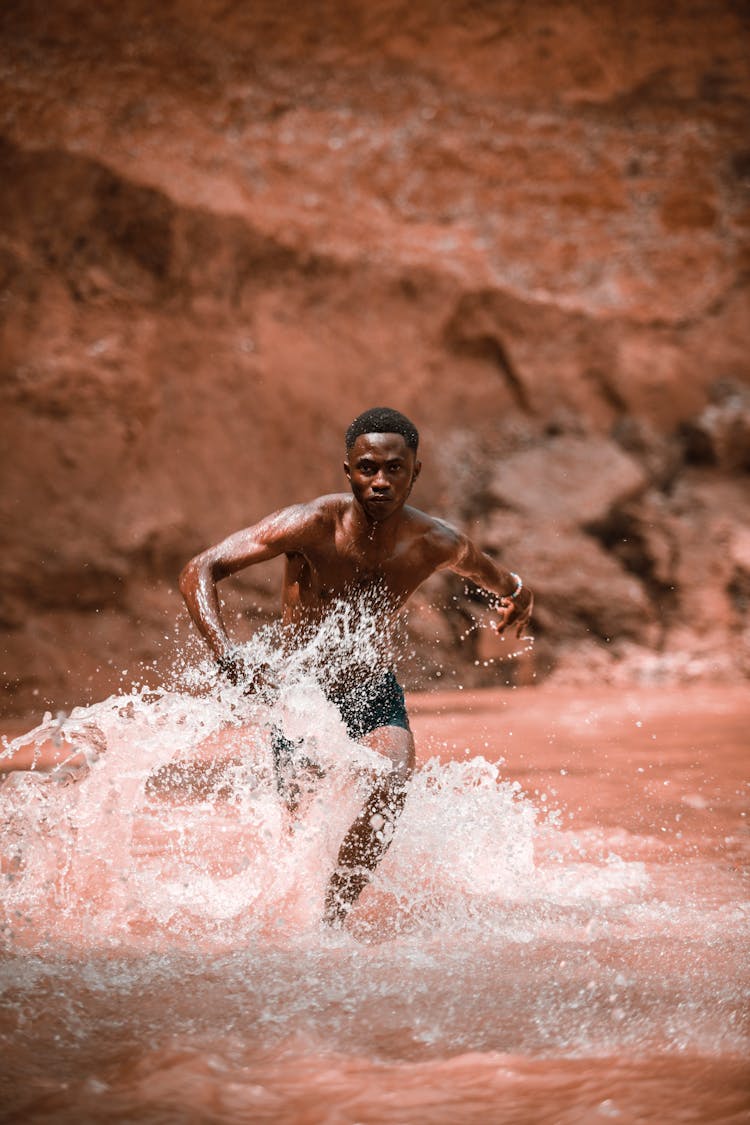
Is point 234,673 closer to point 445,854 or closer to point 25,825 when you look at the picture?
point 25,825

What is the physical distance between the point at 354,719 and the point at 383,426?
0.81 metres

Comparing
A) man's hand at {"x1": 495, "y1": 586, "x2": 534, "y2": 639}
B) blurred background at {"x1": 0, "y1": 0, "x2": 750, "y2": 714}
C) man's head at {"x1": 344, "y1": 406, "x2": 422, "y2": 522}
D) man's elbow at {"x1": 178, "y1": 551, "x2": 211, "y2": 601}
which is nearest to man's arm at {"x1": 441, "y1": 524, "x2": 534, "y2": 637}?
man's hand at {"x1": 495, "y1": 586, "x2": 534, "y2": 639}

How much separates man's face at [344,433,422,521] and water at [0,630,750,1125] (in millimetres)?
503

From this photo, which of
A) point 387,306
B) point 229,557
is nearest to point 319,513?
point 229,557

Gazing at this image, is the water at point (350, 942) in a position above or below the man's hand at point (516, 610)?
below

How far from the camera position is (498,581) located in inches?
127

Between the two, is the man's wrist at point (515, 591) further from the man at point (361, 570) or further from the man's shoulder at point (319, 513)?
the man's shoulder at point (319, 513)

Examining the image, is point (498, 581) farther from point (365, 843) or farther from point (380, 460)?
point (365, 843)

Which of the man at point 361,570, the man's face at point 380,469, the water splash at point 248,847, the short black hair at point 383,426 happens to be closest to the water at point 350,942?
the water splash at point 248,847

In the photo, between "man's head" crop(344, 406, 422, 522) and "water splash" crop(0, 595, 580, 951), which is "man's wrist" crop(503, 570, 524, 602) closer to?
"water splash" crop(0, 595, 580, 951)

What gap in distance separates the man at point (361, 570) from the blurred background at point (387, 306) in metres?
3.56

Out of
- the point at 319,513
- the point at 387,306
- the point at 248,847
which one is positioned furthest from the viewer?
the point at 387,306

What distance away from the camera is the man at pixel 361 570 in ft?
8.14

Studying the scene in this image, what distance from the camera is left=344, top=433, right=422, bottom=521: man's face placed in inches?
104
